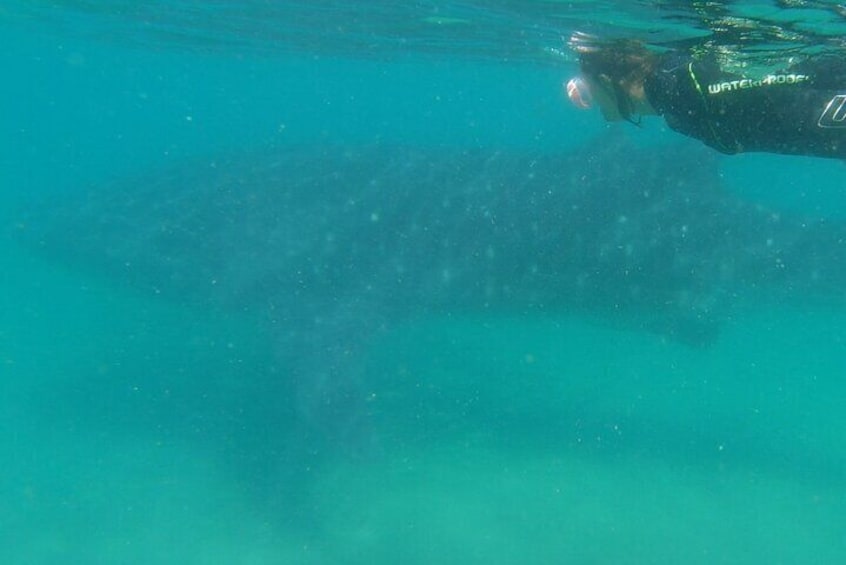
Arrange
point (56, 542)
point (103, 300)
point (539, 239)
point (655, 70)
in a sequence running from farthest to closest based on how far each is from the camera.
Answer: point (103, 300) → point (539, 239) → point (56, 542) → point (655, 70)

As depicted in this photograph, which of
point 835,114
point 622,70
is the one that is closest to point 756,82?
point 835,114

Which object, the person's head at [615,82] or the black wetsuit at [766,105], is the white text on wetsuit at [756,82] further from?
the person's head at [615,82]

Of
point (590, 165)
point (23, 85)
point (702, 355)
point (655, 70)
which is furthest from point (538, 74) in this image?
point (23, 85)

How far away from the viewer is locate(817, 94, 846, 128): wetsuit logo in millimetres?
5777

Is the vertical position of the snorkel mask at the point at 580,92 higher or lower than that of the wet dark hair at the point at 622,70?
lower

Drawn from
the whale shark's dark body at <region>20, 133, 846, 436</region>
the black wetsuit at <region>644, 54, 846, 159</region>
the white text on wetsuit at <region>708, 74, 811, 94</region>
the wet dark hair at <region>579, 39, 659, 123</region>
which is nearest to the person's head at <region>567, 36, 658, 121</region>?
the wet dark hair at <region>579, 39, 659, 123</region>

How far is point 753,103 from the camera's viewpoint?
20.2ft

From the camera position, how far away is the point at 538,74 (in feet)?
96.4

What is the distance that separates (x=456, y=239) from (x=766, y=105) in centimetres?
875

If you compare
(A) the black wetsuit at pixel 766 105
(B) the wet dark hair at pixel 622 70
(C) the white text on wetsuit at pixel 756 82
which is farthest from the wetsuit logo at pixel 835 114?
(B) the wet dark hair at pixel 622 70

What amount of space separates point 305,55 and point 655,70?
25.5 meters

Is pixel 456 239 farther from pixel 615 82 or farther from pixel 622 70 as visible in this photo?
pixel 622 70

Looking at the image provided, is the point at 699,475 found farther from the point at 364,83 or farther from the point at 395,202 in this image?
the point at 364,83

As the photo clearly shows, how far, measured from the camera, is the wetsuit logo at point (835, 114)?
5777 millimetres
